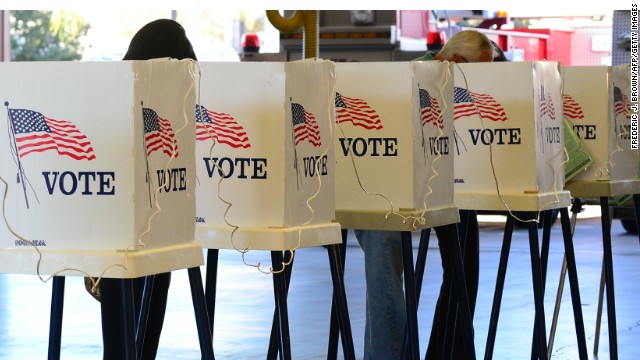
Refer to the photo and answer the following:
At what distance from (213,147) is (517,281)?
580 centimetres

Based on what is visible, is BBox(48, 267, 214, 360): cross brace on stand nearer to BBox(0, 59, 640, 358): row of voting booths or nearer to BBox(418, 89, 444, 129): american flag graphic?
BBox(0, 59, 640, 358): row of voting booths

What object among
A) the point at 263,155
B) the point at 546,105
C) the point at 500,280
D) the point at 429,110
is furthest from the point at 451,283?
the point at 263,155

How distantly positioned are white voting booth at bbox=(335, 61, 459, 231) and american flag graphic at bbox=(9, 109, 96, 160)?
122cm

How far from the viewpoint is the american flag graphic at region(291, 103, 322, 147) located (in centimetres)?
369

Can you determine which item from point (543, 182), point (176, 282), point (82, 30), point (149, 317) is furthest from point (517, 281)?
point (82, 30)

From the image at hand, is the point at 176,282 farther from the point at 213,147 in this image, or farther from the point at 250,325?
the point at 213,147

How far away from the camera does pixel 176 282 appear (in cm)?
927

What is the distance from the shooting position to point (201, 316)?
3.36 metres

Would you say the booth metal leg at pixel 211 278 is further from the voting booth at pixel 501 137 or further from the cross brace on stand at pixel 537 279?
the cross brace on stand at pixel 537 279

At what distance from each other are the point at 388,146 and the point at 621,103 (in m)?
1.85

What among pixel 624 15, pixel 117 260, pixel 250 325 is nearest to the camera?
pixel 117 260

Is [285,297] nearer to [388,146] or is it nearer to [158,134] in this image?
[388,146]

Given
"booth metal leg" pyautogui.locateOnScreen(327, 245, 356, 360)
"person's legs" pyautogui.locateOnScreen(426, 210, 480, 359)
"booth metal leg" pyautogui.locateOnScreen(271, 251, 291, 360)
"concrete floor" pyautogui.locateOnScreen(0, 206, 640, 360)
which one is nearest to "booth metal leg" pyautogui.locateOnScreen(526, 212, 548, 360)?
"person's legs" pyautogui.locateOnScreen(426, 210, 480, 359)

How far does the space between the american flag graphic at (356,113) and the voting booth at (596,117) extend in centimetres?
154
